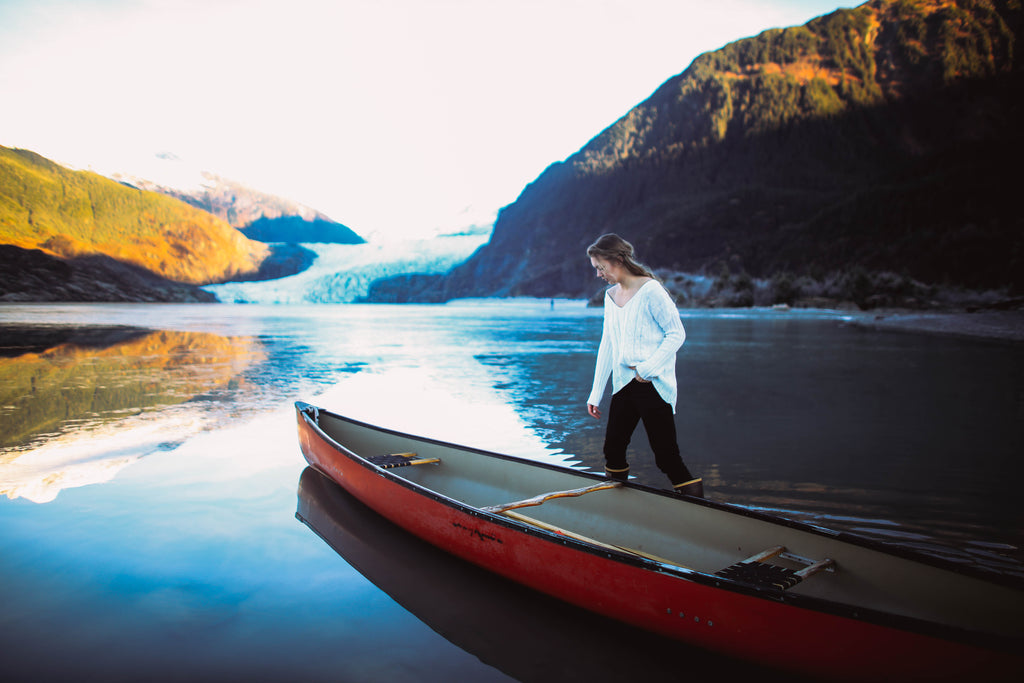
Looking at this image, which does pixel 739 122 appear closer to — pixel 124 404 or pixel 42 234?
pixel 42 234

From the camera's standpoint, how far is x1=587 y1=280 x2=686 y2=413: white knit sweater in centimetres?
345

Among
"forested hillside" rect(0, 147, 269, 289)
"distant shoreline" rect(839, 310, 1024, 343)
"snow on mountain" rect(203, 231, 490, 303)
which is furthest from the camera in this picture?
"snow on mountain" rect(203, 231, 490, 303)

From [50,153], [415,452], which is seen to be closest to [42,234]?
[50,153]

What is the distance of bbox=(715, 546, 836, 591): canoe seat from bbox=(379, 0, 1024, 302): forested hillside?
52.1 metres

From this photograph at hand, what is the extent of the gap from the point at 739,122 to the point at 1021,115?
41.4 m

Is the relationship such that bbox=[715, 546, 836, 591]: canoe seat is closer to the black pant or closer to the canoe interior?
the canoe interior

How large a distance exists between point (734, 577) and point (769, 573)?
0.51 feet

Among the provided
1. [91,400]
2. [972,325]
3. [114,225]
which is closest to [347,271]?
[114,225]

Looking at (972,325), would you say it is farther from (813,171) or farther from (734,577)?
(813,171)

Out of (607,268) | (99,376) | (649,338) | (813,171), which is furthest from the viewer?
(813,171)

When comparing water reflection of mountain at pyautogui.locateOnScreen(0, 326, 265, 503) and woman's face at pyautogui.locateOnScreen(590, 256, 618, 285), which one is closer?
woman's face at pyautogui.locateOnScreen(590, 256, 618, 285)

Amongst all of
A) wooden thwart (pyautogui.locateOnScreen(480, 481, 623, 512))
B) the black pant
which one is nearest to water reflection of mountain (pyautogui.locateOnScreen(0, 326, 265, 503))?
wooden thwart (pyautogui.locateOnScreen(480, 481, 623, 512))

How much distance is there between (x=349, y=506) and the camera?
Answer: 16.5 feet

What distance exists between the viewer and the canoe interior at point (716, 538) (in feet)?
8.04
